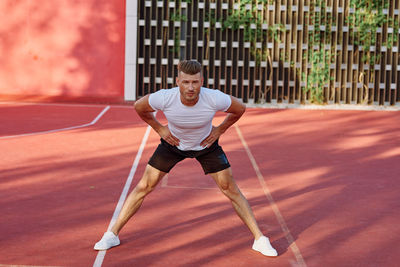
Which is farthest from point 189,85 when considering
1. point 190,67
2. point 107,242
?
point 107,242

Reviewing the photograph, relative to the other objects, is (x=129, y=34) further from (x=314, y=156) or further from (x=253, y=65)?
(x=314, y=156)

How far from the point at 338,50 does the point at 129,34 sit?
5.60 m

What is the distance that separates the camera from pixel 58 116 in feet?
44.4

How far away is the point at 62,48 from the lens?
1650 cm

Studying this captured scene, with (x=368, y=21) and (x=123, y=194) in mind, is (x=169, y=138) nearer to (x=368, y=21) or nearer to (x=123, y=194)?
(x=123, y=194)

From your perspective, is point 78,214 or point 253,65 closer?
point 78,214

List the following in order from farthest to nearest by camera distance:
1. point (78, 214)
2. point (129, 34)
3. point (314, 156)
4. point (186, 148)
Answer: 1. point (129, 34)
2. point (314, 156)
3. point (78, 214)
4. point (186, 148)

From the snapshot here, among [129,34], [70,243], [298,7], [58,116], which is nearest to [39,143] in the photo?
[58,116]

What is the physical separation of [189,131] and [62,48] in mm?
12354

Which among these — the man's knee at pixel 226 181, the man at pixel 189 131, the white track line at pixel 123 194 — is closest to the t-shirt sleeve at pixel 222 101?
the man at pixel 189 131

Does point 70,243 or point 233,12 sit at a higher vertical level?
point 233,12

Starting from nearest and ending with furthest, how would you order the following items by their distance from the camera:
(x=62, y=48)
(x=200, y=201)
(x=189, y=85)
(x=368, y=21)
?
1. (x=189, y=85)
2. (x=200, y=201)
3. (x=62, y=48)
4. (x=368, y=21)

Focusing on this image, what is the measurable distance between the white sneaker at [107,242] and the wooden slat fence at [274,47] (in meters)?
11.8

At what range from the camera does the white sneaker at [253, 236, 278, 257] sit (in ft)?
16.2
